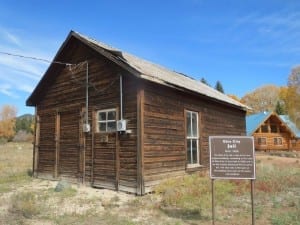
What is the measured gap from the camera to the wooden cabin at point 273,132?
4412 centimetres

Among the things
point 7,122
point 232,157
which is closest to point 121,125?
point 232,157

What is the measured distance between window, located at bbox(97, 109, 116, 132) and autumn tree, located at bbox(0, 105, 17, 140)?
308 ft

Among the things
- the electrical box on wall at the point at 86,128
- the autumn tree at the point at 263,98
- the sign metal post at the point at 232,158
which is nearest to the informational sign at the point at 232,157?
the sign metal post at the point at 232,158

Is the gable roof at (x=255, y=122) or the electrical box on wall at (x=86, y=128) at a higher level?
the gable roof at (x=255, y=122)

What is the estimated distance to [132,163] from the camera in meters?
10.9

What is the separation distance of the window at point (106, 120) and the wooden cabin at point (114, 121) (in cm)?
4

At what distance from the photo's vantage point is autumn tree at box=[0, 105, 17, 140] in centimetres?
10150

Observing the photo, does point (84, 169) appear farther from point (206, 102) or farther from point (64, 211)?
point (206, 102)

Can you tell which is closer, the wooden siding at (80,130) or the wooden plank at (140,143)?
the wooden plank at (140,143)

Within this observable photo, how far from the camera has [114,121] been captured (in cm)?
1179

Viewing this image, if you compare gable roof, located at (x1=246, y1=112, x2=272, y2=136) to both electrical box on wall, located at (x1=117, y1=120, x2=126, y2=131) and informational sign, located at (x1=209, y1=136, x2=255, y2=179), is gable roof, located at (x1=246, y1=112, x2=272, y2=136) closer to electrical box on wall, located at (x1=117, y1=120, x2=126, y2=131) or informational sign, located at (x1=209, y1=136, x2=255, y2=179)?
electrical box on wall, located at (x1=117, y1=120, x2=126, y2=131)

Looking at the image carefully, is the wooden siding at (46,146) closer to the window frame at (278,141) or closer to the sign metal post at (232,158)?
the sign metal post at (232,158)

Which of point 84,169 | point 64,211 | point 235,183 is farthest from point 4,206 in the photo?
point 235,183

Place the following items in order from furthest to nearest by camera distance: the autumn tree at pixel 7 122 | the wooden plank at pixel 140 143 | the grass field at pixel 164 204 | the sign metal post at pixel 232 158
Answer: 1. the autumn tree at pixel 7 122
2. the wooden plank at pixel 140 143
3. the grass field at pixel 164 204
4. the sign metal post at pixel 232 158
